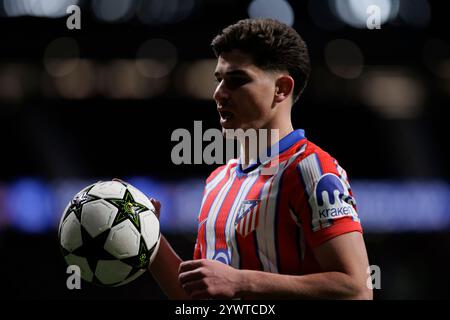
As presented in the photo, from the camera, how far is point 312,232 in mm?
2629

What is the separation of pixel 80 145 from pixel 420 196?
622 cm

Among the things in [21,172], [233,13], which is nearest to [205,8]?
[233,13]

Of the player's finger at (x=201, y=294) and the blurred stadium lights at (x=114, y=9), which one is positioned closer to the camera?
the player's finger at (x=201, y=294)

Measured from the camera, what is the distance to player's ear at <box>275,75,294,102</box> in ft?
9.89

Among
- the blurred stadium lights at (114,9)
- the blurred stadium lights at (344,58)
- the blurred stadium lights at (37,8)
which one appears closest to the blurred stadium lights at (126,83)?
the blurred stadium lights at (114,9)

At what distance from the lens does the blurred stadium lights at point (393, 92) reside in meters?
14.1

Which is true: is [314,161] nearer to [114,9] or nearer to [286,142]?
[286,142]

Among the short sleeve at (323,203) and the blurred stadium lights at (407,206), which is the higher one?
the blurred stadium lights at (407,206)

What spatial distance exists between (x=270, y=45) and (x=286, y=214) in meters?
0.73

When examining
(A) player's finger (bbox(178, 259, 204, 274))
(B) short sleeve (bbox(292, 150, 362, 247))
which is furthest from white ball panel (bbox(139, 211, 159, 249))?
(B) short sleeve (bbox(292, 150, 362, 247))

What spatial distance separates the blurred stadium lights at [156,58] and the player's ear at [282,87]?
11.5 m

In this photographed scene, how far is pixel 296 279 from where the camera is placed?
8.56ft

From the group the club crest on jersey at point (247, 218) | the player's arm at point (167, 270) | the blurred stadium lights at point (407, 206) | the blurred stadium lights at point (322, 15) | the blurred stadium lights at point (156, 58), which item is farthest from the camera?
the blurred stadium lights at point (322, 15)

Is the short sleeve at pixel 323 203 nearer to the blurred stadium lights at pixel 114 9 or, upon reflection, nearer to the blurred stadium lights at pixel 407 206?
the blurred stadium lights at pixel 407 206
